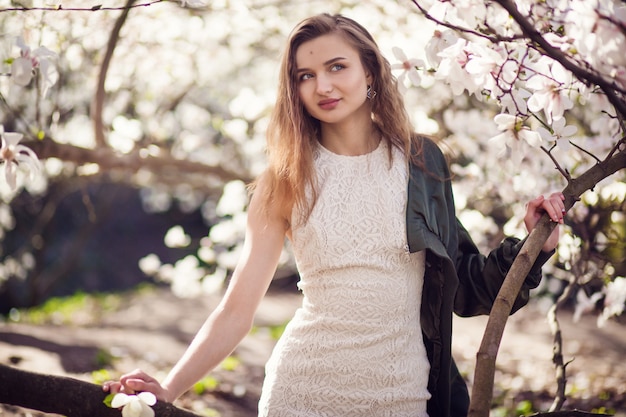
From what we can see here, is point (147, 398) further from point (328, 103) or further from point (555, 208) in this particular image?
point (555, 208)

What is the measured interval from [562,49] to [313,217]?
733 millimetres

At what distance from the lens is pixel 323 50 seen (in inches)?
73.6

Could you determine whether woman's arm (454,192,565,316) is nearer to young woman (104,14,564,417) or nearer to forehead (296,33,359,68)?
young woman (104,14,564,417)

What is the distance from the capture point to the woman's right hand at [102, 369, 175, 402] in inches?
62.4

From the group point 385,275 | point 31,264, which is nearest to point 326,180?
point 385,275

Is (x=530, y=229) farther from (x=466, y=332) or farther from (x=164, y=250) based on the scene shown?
(x=164, y=250)

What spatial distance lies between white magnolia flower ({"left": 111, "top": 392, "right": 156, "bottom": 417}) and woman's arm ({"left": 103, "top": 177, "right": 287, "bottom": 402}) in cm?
18

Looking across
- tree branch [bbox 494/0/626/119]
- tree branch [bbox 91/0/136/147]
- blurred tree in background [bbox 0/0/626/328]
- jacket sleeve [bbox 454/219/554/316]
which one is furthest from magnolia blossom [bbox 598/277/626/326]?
tree branch [bbox 91/0/136/147]

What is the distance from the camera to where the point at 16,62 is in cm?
154

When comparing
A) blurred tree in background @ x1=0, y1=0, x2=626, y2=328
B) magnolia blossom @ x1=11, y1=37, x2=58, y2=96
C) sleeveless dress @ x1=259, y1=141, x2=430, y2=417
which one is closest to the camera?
magnolia blossom @ x1=11, y1=37, x2=58, y2=96

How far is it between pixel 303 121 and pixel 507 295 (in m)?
0.78

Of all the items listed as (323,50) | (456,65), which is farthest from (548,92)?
(323,50)

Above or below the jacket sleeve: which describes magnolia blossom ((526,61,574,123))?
above

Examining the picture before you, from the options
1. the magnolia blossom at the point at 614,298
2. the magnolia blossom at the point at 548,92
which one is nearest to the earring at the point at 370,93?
the magnolia blossom at the point at 548,92
